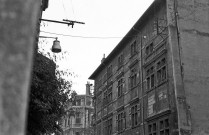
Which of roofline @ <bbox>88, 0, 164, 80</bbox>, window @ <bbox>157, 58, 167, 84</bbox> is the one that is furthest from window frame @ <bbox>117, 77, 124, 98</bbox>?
window @ <bbox>157, 58, 167, 84</bbox>

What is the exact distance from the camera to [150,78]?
22.5 metres

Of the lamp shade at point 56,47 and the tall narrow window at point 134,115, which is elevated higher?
the lamp shade at point 56,47

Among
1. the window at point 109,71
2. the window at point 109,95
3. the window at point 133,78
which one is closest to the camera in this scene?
the window at point 133,78

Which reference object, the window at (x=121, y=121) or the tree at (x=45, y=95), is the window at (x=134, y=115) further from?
the tree at (x=45, y=95)

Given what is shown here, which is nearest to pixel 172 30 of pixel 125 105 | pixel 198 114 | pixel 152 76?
pixel 152 76

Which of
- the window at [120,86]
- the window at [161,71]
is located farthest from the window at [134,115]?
the window at [161,71]

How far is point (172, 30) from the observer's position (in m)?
20.1

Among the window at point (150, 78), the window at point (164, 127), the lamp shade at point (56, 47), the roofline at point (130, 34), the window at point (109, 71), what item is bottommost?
the window at point (164, 127)

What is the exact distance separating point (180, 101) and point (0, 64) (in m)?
17.7

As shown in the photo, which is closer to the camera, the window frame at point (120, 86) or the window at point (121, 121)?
the window at point (121, 121)

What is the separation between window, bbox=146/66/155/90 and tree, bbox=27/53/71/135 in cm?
976

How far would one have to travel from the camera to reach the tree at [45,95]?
11.4 m

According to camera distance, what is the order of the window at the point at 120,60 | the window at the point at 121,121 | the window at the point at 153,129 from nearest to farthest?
the window at the point at 153,129, the window at the point at 121,121, the window at the point at 120,60

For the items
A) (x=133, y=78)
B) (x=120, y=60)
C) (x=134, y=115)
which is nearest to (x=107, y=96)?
(x=120, y=60)
